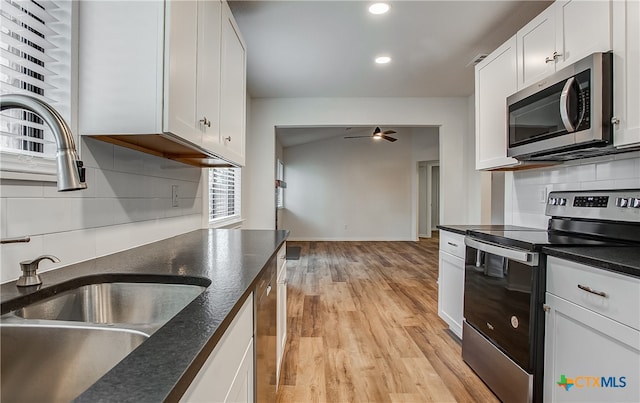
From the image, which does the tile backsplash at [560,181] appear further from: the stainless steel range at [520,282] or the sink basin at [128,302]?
the sink basin at [128,302]

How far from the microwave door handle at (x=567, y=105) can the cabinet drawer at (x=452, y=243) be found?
38.3 inches

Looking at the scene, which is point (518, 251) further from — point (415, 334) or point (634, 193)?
point (415, 334)

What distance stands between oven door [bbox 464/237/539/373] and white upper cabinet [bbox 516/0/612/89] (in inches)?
44.6

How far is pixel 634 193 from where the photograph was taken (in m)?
1.63

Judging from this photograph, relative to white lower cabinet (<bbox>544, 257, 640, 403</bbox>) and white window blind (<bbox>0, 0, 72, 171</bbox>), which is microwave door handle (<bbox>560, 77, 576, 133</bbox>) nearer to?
white lower cabinet (<bbox>544, 257, 640, 403</bbox>)

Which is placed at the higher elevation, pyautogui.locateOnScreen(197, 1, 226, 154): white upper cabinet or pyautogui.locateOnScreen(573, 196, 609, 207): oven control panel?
pyautogui.locateOnScreen(197, 1, 226, 154): white upper cabinet

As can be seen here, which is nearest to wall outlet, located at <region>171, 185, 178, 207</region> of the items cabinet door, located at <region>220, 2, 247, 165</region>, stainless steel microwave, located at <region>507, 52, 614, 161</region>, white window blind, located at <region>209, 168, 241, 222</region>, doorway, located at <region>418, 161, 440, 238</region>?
cabinet door, located at <region>220, 2, 247, 165</region>

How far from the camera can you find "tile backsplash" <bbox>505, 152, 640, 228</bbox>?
70.7 inches

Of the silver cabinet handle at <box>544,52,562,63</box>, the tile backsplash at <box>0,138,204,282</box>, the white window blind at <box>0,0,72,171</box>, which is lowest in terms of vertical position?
the tile backsplash at <box>0,138,204,282</box>

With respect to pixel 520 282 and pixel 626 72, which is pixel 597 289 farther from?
pixel 626 72

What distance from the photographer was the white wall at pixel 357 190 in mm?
8461

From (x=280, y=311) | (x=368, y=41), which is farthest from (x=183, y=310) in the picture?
(x=368, y=41)

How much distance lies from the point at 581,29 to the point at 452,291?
1849 millimetres

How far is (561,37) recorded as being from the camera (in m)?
1.89
